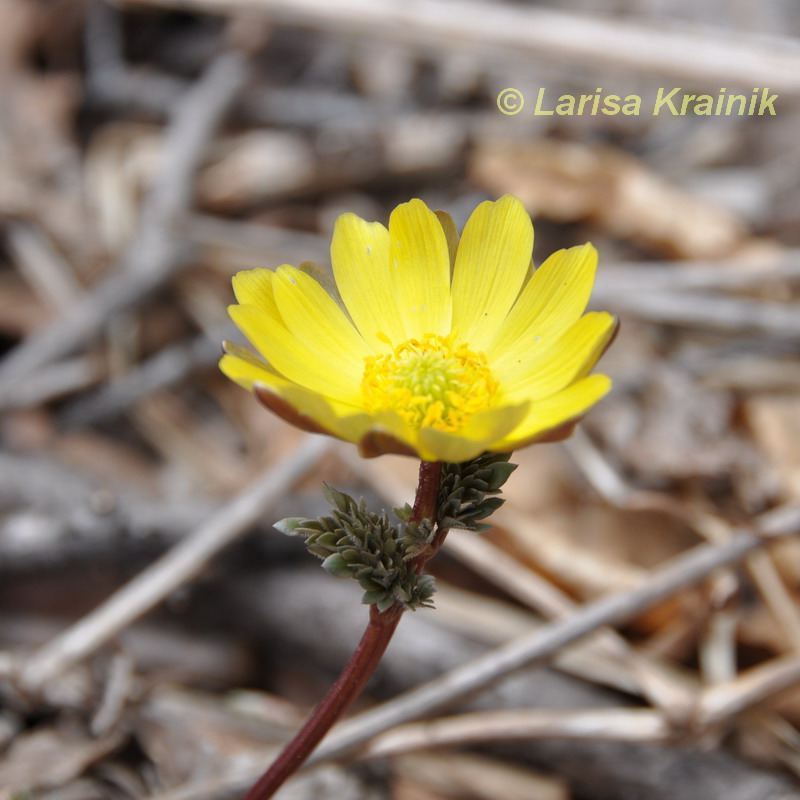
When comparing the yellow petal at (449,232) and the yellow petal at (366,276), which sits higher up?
the yellow petal at (449,232)

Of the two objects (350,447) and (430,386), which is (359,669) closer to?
(430,386)

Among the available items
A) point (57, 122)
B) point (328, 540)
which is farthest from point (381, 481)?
point (57, 122)

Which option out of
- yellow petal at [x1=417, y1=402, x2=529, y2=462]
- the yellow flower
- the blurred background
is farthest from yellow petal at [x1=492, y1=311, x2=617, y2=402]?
the blurred background

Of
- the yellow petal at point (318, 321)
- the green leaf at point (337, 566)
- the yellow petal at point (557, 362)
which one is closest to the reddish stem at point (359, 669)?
the green leaf at point (337, 566)

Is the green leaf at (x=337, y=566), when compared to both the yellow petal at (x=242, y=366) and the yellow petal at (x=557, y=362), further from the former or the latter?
the yellow petal at (x=557, y=362)

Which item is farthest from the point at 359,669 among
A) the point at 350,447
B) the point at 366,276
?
the point at 350,447

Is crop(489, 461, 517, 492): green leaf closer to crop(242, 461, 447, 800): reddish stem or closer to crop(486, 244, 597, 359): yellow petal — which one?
crop(242, 461, 447, 800): reddish stem

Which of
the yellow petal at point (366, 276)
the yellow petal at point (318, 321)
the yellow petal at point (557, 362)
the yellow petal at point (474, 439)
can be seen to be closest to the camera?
the yellow petal at point (474, 439)
